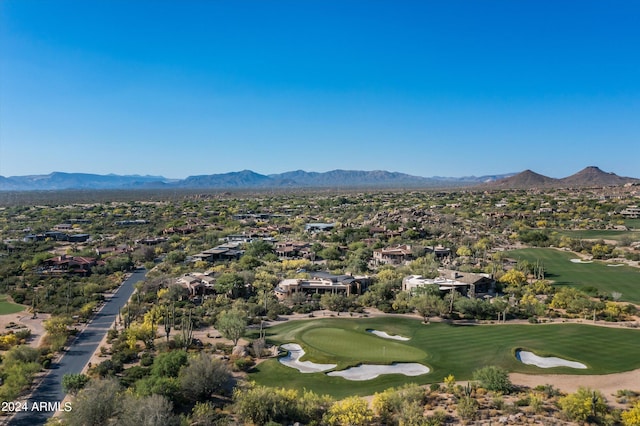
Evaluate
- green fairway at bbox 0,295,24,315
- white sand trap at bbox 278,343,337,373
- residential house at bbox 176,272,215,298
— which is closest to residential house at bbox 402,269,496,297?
white sand trap at bbox 278,343,337,373

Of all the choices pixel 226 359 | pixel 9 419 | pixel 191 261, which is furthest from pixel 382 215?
pixel 9 419

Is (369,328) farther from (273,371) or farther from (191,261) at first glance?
(191,261)

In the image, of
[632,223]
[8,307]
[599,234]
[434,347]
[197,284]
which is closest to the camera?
[434,347]

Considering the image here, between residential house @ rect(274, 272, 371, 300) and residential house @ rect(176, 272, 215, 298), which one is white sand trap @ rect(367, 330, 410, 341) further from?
residential house @ rect(176, 272, 215, 298)

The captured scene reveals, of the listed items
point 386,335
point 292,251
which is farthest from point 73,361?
point 292,251

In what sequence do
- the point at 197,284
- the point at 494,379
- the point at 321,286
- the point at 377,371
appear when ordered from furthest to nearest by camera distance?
the point at 321,286
the point at 197,284
the point at 377,371
the point at 494,379

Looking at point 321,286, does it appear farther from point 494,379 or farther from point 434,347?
point 494,379
